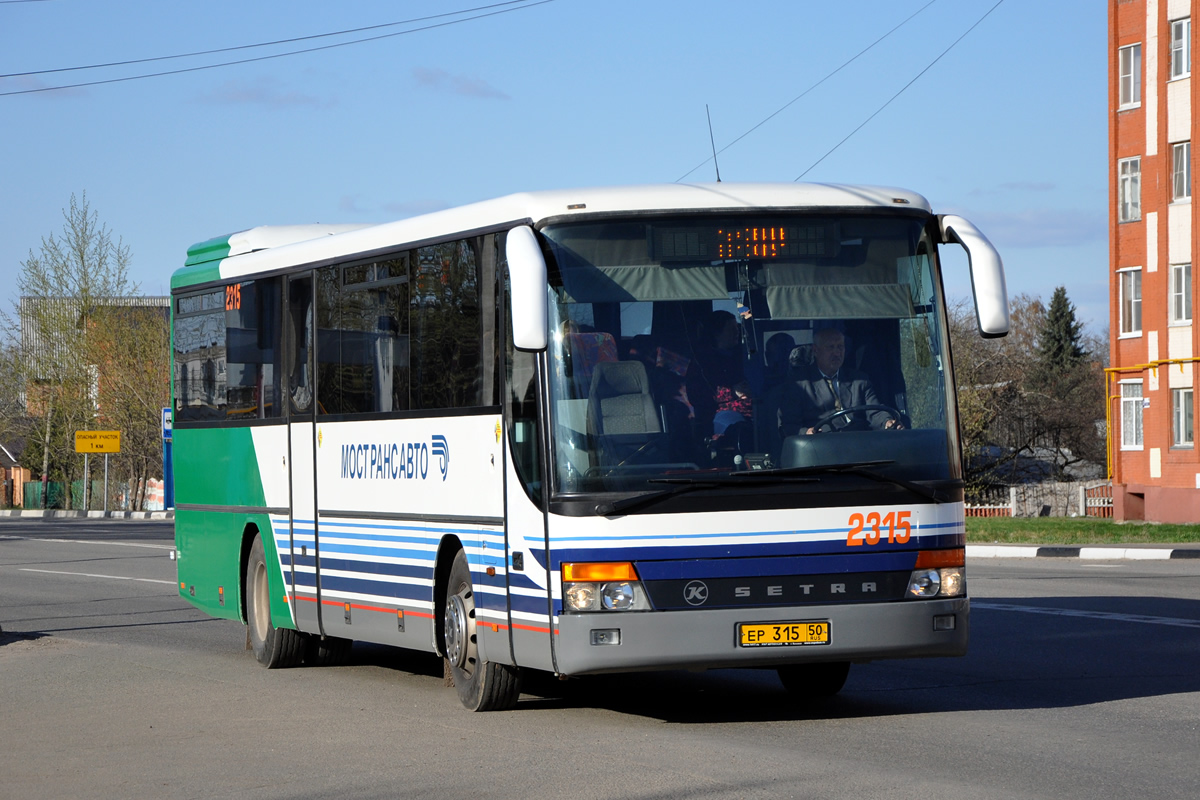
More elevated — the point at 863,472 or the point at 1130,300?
the point at 1130,300

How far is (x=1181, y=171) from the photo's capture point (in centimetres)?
4166

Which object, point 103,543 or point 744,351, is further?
point 103,543

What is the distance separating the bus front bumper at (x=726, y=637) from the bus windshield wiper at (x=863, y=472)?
0.61 meters

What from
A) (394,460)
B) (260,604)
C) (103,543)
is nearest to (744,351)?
(394,460)

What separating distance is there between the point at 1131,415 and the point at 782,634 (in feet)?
125

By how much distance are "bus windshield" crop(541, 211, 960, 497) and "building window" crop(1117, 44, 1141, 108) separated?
37760 mm

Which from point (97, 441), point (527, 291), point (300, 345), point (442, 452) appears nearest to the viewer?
point (527, 291)

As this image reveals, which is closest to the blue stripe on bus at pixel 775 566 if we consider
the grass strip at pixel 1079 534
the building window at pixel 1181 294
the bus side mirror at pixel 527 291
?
the bus side mirror at pixel 527 291

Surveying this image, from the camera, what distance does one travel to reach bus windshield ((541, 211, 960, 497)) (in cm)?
895

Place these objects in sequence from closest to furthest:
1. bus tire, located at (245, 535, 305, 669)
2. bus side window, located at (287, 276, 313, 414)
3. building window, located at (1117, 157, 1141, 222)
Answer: bus side window, located at (287, 276, 313, 414)
bus tire, located at (245, 535, 305, 669)
building window, located at (1117, 157, 1141, 222)

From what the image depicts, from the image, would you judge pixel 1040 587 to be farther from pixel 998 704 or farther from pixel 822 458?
pixel 822 458

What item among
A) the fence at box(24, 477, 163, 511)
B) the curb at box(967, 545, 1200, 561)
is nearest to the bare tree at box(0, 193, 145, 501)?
the fence at box(24, 477, 163, 511)

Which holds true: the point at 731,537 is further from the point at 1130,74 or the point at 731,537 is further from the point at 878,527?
the point at 1130,74

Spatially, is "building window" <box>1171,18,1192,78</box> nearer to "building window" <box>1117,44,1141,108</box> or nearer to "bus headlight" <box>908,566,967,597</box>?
"building window" <box>1117,44,1141,108</box>
